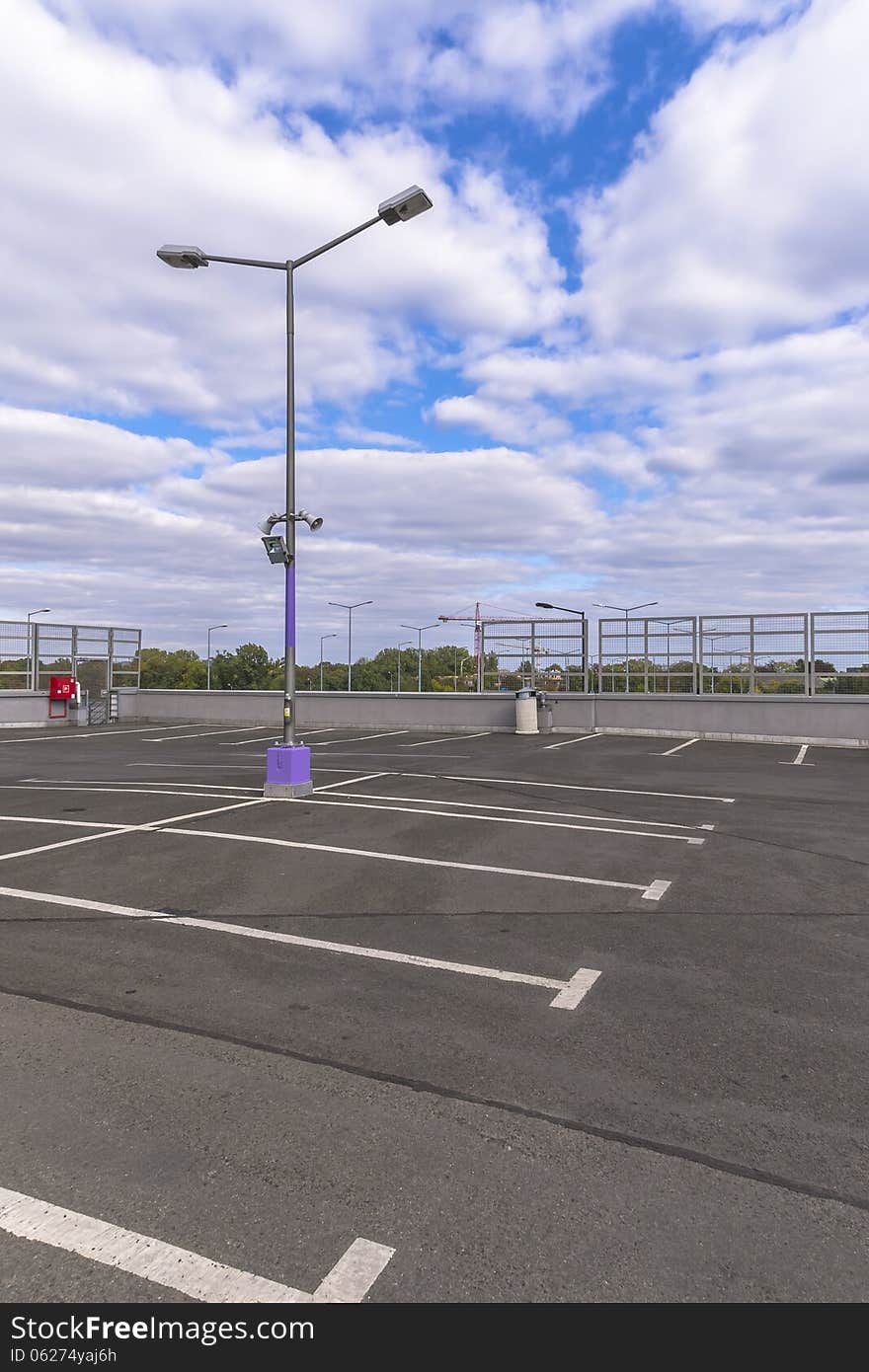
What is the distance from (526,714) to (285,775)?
44.7ft

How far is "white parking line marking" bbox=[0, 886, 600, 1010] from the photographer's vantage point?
4.70m

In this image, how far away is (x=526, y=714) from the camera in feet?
80.7

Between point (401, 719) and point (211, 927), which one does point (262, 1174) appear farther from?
point (401, 719)

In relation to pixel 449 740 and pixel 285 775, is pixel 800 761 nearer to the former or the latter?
pixel 449 740

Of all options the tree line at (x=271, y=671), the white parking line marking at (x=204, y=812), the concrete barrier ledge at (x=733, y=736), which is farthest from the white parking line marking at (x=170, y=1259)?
the tree line at (x=271, y=671)

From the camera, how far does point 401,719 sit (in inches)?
1069

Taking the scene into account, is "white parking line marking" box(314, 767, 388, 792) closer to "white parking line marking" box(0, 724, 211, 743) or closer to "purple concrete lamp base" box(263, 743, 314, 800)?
"purple concrete lamp base" box(263, 743, 314, 800)

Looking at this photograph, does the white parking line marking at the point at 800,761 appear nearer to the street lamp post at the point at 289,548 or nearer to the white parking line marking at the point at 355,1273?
the street lamp post at the point at 289,548

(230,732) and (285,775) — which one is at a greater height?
(285,775)

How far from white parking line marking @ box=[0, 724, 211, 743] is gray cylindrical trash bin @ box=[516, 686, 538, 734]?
1210 cm

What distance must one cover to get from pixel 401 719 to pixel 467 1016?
22.9 meters

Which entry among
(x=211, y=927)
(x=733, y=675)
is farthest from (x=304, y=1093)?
(x=733, y=675)

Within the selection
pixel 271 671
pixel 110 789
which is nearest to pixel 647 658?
pixel 110 789

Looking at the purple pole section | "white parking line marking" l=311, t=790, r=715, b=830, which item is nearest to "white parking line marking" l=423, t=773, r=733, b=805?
"white parking line marking" l=311, t=790, r=715, b=830
